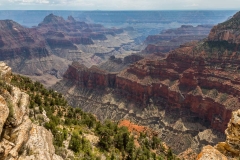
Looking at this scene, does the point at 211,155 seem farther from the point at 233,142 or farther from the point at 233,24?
the point at 233,24

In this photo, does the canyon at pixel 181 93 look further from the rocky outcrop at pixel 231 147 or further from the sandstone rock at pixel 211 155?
the sandstone rock at pixel 211 155

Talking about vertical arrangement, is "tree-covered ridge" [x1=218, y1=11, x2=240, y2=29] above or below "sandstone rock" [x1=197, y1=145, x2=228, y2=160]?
above

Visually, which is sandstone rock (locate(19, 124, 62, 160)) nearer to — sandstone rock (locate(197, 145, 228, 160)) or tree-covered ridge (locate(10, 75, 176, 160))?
tree-covered ridge (locate(10, 75, 176, 160))

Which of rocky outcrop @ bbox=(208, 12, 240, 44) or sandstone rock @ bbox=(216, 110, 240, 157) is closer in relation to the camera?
sandstone rock @ bbox=(216, 110, 240, 157)

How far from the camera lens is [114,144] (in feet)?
118

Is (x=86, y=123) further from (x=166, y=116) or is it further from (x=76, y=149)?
(x=166, y=116)

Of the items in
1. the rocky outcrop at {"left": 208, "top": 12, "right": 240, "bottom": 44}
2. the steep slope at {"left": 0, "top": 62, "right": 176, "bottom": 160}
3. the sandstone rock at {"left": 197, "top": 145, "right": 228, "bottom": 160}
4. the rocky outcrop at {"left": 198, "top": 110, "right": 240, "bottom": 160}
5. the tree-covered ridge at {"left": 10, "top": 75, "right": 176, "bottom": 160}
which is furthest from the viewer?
the rocky outcrop at {"left": 208, "top": 12, "right": 240, "bottom": 44}

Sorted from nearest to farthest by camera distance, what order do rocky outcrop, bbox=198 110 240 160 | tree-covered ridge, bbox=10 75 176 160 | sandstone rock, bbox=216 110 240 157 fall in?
rocky outcrop, bbox=198 110 240 160, sandstone rock, bbox=216 110 240 157, tree-covered ridge, bbox=10 75 176 160

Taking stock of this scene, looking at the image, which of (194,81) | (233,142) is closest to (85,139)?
(233,142)

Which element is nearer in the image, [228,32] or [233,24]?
[228,32]

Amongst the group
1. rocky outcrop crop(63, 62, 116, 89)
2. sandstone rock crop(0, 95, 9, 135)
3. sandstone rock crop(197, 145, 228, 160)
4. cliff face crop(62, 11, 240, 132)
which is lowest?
rocky outcrop crop(63, 62, 116, 89)

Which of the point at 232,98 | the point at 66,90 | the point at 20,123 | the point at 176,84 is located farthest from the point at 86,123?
the point at 66,90

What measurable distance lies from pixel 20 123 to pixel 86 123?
2012 cm

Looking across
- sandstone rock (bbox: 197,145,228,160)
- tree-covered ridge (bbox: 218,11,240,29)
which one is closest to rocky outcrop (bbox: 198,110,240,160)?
sandstone rock (bbox: 197,145,228,160)
